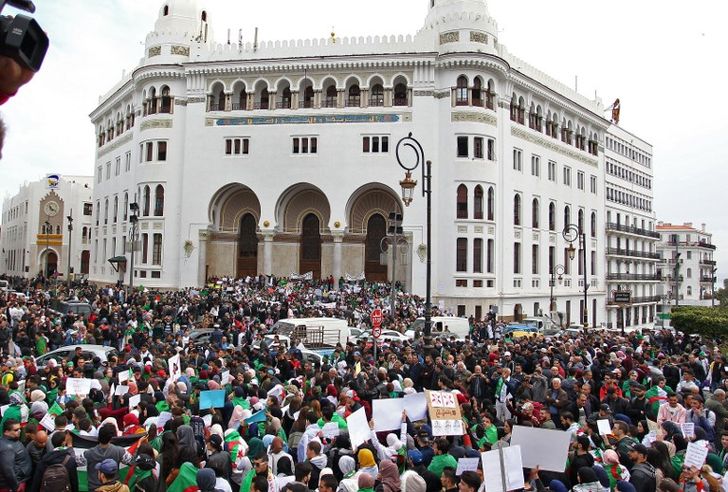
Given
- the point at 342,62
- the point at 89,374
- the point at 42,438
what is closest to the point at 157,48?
the point at 342,62

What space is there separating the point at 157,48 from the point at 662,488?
46505 mm

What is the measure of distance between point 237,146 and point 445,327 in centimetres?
2194

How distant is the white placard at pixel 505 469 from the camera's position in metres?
7.25

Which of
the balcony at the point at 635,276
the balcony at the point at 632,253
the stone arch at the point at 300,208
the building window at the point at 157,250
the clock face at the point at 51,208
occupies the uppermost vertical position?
the clock face at the point at 51,208

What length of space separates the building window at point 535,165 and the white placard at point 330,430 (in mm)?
40035

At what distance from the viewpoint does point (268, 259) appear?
1726 inches

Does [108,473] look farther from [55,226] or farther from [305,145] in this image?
[55,226]

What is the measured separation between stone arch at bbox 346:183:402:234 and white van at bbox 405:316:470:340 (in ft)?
47.5

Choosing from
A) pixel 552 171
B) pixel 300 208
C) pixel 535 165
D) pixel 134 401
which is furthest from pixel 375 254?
pixel 134 401

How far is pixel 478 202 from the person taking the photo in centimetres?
4131

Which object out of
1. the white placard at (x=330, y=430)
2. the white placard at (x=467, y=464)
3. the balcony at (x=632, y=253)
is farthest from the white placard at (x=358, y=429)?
the balcony at (x=632, y=253)

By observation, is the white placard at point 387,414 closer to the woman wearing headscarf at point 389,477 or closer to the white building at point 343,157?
the woman wearing headscarf at point 389,477

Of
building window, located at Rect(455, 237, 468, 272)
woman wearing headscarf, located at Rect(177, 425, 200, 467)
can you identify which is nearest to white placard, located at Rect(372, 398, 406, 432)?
woman wearing headscarf, located at Rect(177, 425, 200, 467)

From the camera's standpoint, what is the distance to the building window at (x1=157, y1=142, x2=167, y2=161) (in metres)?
45.5
